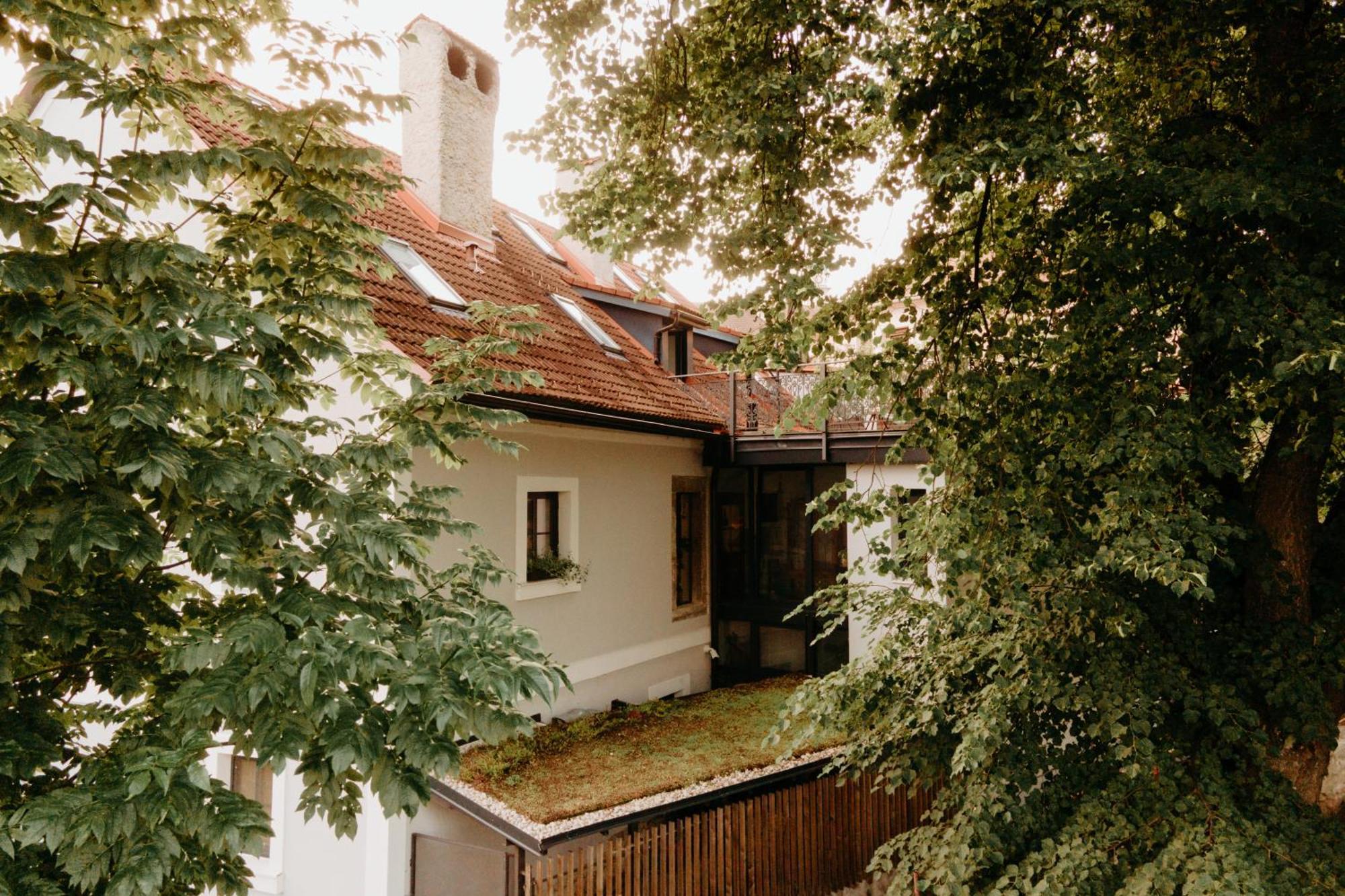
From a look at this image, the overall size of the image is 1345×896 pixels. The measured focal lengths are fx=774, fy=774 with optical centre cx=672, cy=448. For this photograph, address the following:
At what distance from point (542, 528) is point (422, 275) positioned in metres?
3.29

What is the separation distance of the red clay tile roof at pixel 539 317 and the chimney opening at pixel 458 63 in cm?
145

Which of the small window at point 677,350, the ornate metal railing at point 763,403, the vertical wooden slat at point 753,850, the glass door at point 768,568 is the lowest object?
the vertical wooden slat at point 753,850

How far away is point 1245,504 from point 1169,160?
2.47 metres

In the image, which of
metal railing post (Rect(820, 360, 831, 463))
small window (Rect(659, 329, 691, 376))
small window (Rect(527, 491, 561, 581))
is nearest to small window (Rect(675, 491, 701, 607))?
metal railing post (Rect(820, 360, 831, 463))

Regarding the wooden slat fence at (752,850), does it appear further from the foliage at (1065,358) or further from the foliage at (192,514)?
the foliage at (192,514)

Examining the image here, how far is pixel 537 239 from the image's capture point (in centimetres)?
1524

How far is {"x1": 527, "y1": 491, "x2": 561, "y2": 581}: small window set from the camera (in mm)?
8961

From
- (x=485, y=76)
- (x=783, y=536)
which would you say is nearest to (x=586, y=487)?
(x=783, y=536)

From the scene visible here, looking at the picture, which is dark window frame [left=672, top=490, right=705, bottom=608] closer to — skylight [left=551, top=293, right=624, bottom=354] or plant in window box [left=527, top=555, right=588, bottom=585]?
skylight [left=551, top=293, right=624, bottom=354]

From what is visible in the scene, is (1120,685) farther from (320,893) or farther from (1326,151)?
(320,893)

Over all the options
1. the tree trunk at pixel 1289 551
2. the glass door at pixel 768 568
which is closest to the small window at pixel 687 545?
the glass door at pixel 768 568

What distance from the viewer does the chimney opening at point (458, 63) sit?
10.1 meters

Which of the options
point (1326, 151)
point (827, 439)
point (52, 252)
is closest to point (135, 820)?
point (52, 252)

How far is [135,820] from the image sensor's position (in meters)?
2.22
